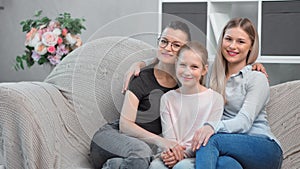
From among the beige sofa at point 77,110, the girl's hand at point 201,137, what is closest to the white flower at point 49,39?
the beige sofa at point 77,110

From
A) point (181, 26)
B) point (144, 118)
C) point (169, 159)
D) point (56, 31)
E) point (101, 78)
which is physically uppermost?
point (181, 26)

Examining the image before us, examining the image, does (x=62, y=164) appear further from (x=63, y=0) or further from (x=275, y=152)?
(x=63, y=0)

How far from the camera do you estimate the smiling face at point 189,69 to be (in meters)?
1.94

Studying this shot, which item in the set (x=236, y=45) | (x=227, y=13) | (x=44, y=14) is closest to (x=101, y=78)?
(x=236, y=45)

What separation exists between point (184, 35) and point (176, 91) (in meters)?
0.20

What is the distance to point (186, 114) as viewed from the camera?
6.42ft

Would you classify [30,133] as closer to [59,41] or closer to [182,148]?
[182,148]

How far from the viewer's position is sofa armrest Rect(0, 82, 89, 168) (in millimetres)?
2041

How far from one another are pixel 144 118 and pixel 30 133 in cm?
42

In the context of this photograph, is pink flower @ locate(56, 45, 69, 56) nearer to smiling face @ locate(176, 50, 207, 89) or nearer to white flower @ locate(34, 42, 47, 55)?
white flower @ locate(34, 42, 47, 55)

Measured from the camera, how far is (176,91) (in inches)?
78.2

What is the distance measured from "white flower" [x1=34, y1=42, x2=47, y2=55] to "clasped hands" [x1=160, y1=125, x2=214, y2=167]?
1184 mm

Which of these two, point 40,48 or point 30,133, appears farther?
point 40,48

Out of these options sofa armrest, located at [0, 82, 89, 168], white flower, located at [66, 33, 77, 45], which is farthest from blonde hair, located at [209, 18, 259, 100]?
white flower, located at [66, 33, 77, 45]
